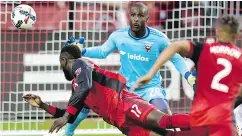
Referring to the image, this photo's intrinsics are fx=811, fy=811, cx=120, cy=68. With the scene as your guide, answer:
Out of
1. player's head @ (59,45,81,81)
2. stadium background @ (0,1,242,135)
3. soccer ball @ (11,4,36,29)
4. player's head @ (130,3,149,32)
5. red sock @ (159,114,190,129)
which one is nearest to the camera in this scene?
red sock @ (159,114,190,129)

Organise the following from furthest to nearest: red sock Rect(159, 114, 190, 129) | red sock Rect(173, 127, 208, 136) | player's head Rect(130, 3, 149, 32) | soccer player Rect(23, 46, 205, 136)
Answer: player's head Rect(130, 3, 149, 32) → soccer player Rect(23, 46, 205, 136) → red sock Rect(159, 114, 190, 129) → red sock Rect(173, 127, 208, 136)

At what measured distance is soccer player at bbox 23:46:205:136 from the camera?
748 cm

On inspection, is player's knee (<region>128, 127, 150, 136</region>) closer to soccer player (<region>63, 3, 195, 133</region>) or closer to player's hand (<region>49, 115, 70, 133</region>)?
player's hand (<region>49, 115, 70, 133</region>)

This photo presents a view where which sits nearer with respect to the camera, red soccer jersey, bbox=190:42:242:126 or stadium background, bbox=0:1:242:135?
red soccer jersey, bbox=190:42:242:126

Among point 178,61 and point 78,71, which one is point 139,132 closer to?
point 78,71

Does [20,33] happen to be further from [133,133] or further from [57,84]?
[133,133]

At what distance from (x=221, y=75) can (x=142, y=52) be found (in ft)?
9.47

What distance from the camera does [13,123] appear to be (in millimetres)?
12875

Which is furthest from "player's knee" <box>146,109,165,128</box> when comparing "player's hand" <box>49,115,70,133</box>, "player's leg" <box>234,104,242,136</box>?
"player's leg" <box>234,104,242,136</box>

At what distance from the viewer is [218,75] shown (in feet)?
21.0

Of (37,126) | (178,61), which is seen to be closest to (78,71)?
(178,61)

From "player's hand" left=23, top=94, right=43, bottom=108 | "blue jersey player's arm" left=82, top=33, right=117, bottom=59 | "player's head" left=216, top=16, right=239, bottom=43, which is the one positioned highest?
"player's head" left=216, top=16, right=239, bottom=43

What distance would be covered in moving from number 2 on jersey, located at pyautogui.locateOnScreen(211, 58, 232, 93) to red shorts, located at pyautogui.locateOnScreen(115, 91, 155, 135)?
1.23 m

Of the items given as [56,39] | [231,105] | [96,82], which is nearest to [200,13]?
[56,39]
